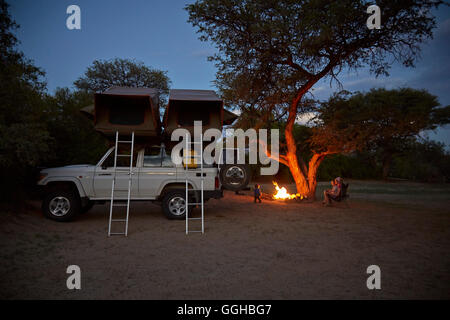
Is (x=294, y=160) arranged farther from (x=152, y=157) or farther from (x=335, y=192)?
(x=152, y=157)

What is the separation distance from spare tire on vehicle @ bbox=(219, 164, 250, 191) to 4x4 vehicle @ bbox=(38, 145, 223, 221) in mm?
320

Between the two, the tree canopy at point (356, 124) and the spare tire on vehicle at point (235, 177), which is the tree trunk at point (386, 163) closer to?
the tree canopy at point (356, 124)

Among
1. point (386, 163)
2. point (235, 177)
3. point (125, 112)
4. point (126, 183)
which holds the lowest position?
point (126, 183)

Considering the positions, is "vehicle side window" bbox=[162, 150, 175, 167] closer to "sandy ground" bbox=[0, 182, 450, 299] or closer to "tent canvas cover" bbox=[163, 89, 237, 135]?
"tent canvas cover" bbox=[163, 89, 237, 135]

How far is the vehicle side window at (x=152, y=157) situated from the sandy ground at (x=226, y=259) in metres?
1.69

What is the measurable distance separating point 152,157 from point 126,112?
4.83 feet

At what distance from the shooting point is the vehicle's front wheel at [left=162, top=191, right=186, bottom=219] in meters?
7.49

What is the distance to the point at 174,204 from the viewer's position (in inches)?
300

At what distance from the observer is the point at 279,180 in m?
26.5

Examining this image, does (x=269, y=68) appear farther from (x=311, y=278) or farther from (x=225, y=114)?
(x=311, y=278)

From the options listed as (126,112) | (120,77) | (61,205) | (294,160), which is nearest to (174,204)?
(126,112)

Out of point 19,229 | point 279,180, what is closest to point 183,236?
point 19,229

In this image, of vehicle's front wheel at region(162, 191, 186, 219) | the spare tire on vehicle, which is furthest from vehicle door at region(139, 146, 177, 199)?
the spare tire on vehicle
